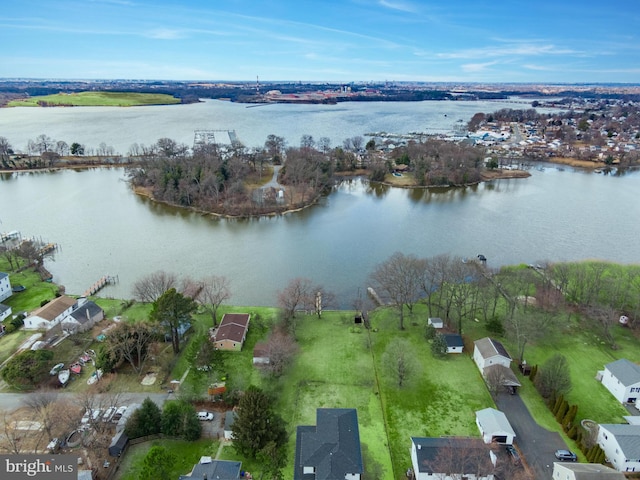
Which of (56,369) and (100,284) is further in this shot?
(100,284)

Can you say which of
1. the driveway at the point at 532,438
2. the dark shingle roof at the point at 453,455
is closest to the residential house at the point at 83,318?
the dark shingle roof at the point at 453,455

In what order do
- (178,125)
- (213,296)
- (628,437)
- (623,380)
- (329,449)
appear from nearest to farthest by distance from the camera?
(329,449) < (628,437) < (623,380) < (213,296) < (178,125)

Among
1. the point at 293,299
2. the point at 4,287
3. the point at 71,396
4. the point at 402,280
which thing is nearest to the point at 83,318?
the point at 71,396

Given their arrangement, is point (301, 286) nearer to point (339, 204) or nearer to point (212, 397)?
point (212, 397)

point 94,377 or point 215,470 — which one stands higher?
point 215,470

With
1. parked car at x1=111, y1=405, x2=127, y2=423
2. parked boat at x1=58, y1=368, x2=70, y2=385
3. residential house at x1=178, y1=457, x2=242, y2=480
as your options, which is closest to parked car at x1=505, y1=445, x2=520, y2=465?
residential house at x1=178, y1=457, x2=242, y2=480

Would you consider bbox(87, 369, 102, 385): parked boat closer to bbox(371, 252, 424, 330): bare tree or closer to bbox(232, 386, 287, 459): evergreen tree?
bbox(232, 386, 287, 459): evergreen tree

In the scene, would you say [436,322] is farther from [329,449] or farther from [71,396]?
[71,396]

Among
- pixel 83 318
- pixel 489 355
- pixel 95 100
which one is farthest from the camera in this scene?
pixel 95 100
